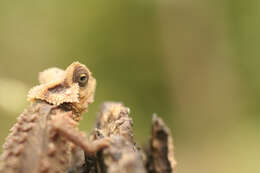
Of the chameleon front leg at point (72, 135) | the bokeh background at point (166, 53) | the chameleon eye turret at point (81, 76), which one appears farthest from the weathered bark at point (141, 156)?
the bokeh background at point (166, 53)

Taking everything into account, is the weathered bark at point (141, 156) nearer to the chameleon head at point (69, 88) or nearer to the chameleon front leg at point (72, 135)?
the chameleon front leg at point (72, 135)

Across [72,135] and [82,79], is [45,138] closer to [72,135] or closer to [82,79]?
[72,135]

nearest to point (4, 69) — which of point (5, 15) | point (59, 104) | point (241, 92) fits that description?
point (5, 15)

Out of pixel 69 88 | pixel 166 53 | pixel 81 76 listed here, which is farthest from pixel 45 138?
pixel 166 53

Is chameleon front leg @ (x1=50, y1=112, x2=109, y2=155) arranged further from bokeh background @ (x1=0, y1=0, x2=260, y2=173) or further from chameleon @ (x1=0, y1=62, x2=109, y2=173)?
bokeh background @ (x1=0, y1=0, x2=260, y2=173)

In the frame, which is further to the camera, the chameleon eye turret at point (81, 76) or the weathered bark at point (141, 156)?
the chameleon eye turret at point (81, 76)

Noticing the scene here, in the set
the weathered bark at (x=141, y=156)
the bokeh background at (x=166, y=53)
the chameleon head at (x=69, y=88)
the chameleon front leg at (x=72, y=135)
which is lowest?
the weathered bark at (x=141, y=156)

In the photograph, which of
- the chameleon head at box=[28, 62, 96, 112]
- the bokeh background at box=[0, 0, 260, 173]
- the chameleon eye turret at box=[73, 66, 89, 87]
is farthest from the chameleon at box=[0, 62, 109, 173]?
the bokeh background at box=[0, 0, 260, 173]

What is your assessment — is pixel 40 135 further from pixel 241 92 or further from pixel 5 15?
pixel 241 92
